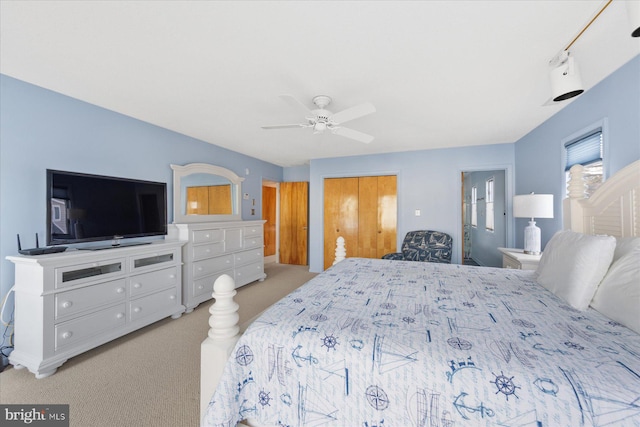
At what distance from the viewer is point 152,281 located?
9.05 ft

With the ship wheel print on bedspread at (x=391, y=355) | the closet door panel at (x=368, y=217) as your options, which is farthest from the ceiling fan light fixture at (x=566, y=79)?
the closet door panel at (x=368, y=217)

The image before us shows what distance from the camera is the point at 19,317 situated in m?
2.03

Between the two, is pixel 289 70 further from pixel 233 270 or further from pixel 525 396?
pixel 233 270

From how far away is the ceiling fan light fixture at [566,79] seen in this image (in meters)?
1.56

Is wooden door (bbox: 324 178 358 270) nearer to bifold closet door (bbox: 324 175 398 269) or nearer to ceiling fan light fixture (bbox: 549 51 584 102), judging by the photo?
bifold closet door (bbox: 324 175 398 269)

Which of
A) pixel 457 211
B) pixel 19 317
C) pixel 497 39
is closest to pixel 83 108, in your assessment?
pixel 19 317

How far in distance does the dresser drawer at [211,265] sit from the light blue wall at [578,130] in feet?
14.0

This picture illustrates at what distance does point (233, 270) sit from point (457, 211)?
3.82 m

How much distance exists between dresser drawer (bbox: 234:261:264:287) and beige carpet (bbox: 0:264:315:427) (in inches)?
56.0

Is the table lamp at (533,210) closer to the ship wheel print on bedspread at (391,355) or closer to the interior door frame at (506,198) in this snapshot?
the interior door frame at (506,198)

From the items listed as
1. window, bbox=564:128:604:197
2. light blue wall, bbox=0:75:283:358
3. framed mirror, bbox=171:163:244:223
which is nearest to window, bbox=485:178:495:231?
window, bbox=564:128:604:197

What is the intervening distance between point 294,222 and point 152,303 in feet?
11.6

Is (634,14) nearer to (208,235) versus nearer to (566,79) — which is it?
(566,79)

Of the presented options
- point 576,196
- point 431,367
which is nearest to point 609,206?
point 576,196
